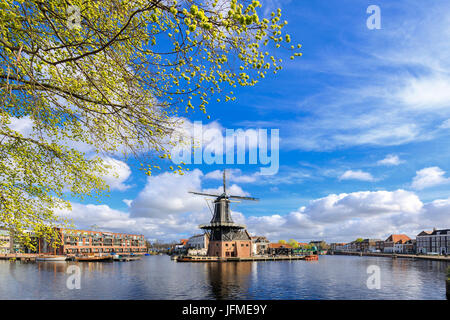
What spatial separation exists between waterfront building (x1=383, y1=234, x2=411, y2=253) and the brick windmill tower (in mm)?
121874

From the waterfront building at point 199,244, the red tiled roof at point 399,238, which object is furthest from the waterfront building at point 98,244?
the red tiled roof at point 399,238

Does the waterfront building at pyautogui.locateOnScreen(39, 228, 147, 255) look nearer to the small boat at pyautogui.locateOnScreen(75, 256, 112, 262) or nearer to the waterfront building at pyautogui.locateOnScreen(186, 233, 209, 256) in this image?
the small boat at pyautogui.locateOnScreen(75, 256, 112, 262)

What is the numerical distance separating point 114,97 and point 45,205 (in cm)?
572

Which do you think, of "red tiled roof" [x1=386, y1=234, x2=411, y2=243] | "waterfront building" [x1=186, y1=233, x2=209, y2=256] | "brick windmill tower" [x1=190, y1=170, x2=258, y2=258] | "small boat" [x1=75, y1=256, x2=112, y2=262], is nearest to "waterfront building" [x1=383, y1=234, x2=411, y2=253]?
"red tiled roof" [x1=386, y1=234, x2=411, y2=243]

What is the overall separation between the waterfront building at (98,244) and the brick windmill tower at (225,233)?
57.4 m

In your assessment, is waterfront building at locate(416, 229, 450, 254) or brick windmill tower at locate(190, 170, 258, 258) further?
waterfront building at locate(416, 229, 450, 254)

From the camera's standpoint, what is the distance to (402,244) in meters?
168

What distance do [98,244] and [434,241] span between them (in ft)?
513

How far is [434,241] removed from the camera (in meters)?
137

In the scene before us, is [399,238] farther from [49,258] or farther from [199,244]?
[49,258]

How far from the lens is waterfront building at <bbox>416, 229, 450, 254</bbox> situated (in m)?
130
